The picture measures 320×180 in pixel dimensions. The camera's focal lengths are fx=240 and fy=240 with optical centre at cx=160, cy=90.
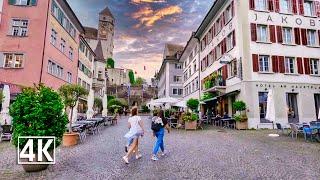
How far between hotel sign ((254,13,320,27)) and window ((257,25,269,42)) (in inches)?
24.2

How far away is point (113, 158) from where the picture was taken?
841cm

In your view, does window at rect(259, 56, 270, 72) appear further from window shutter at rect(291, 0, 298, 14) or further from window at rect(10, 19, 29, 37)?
window at rect(10, 19, 29, 37)

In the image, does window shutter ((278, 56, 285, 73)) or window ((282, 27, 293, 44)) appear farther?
window ((282, 27, 293, 44))

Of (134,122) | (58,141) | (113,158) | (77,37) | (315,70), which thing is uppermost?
(77,37)

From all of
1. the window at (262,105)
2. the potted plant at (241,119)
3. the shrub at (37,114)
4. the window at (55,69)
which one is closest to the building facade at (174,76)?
the window at (55,69)

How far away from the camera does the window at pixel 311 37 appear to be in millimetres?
23545

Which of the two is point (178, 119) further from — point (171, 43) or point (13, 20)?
point (171, 43)

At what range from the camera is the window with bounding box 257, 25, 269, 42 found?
22203 mm

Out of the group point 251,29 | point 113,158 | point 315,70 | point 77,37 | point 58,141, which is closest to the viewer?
point 58,141

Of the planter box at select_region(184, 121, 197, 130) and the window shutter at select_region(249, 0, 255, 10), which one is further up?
the window shutter at select_region(249, 0, 255, 10)

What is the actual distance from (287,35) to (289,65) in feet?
9.72

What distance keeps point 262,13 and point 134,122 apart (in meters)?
19.6

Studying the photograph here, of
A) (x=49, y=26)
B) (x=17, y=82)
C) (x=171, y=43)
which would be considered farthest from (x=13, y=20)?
(x=171, y=43)

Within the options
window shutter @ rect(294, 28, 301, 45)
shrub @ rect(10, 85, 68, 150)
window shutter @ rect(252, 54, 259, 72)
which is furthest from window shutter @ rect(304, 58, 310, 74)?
shrub @ rect(10, 85, 68, 150)
